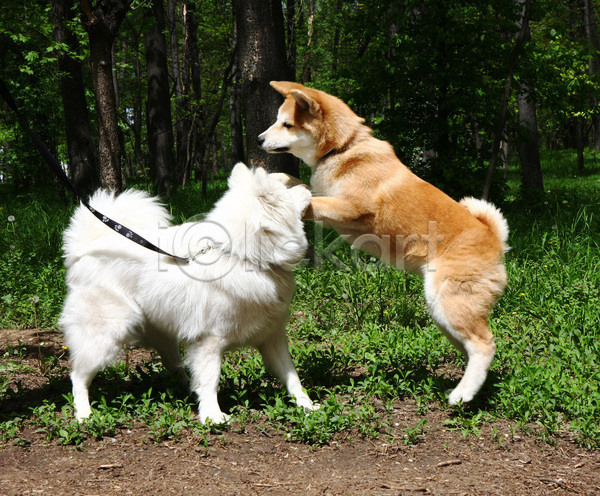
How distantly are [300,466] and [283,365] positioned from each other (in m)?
0.73

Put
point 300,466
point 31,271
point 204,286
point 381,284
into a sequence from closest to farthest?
point 300,466, point 204,286, point 381,284, point 31,271

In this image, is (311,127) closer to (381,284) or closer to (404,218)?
(404,218)

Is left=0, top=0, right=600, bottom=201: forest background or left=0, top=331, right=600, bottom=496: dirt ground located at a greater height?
left=0, top=0, right=600, bottom=201: forest background

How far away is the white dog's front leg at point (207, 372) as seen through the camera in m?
3.17

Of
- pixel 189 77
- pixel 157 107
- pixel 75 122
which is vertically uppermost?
pixel 189 77

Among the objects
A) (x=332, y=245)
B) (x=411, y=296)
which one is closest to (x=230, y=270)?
(x=411, y=296)

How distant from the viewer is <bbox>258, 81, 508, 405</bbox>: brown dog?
11.4ft

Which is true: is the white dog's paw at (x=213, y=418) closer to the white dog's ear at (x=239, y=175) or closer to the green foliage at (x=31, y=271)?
the white dog's ear at (x=239, y=175)

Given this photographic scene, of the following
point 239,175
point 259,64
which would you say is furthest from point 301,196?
point 259,64

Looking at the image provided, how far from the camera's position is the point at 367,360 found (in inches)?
169

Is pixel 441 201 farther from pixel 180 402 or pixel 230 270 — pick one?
pixel 180 402

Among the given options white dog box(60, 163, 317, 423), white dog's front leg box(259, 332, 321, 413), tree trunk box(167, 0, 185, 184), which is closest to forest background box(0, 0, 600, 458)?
white dog's front leg box(259, 332, 321, 413)

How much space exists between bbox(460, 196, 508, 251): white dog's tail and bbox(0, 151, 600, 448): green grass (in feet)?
3.20

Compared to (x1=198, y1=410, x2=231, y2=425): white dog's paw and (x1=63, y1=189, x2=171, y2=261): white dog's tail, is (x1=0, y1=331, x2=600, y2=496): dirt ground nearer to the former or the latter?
(x1=198, y1=410, x2=231, y2=425): white dog's paw
